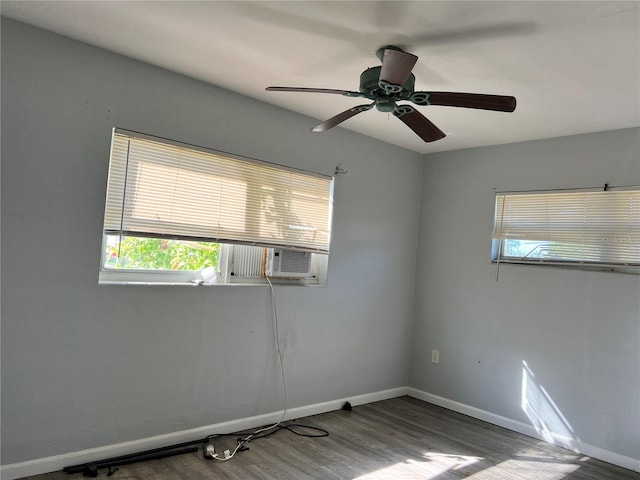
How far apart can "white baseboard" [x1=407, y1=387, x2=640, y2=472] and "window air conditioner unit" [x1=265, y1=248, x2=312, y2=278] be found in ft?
5.67

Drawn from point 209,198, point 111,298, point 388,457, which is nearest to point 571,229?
point 388,457

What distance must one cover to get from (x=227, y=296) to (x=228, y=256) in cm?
29

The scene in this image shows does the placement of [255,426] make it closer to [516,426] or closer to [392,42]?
[516,426]

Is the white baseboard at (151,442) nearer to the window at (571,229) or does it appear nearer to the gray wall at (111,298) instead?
the gray wall at (111,298)

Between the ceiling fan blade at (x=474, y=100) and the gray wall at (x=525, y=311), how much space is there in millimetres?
1862

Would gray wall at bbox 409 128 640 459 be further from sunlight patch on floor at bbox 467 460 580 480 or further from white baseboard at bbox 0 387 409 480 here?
white baseboard at bbox 0 387 409 480

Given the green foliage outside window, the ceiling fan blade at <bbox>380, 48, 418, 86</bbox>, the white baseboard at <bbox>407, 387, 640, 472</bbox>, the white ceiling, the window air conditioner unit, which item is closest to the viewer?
the ceiling fan blade at <bbox>380, 48, 418, 86</bbox>

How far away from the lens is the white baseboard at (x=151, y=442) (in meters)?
2.33

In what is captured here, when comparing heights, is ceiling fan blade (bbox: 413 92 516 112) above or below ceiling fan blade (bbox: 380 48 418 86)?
below

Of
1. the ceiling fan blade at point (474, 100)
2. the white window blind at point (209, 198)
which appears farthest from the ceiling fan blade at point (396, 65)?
the white window blind at point (209, 198)

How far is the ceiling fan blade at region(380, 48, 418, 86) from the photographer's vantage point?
176 cm

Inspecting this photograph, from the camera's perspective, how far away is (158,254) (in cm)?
292

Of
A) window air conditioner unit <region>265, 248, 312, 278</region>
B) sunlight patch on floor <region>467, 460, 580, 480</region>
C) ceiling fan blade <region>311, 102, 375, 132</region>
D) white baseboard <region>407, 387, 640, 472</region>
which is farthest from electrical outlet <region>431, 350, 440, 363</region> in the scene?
ceiling fan blade <region>311, 102, 375, 132</region>

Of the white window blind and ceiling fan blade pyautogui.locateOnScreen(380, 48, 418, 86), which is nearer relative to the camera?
ceiling fan blade pyautogui.locateOnScreen(380, 48, 418, 86)
